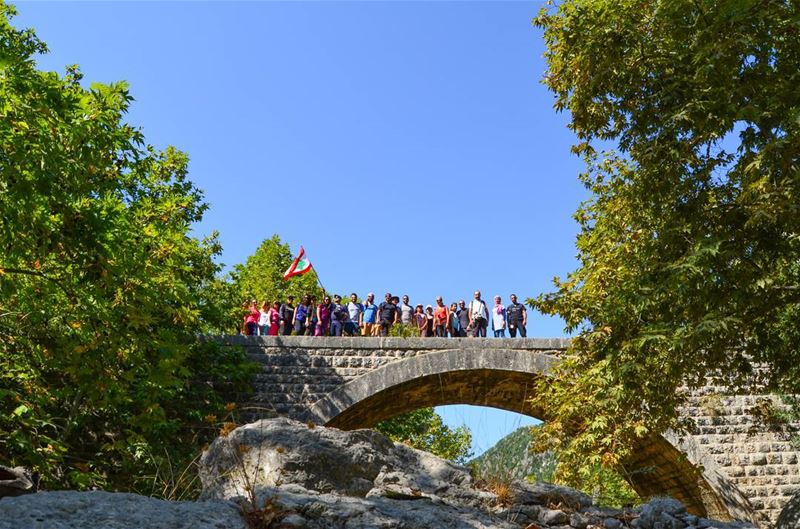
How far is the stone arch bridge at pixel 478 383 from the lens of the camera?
48.6ft

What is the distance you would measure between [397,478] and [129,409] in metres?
9.15

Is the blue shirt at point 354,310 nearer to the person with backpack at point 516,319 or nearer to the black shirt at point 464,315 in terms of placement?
the black shirt at point 464,315

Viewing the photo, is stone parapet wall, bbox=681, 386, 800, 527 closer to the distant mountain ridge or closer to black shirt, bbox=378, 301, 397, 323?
black shirt, bbox=378, 301, 397, 323

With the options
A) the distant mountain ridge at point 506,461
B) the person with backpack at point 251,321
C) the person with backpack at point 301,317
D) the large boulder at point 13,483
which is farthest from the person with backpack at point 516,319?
the large boulder at point 13,483

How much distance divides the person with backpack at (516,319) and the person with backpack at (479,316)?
513 millimetres

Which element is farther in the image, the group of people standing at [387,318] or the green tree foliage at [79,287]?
the group of people standing at [387,318]

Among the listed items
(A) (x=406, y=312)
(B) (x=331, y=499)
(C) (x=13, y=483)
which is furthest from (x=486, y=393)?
(C) (x=13, y=483)

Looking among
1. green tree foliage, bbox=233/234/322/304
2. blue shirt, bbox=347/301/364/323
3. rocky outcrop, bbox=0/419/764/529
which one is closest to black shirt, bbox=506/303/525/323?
blue shirt, bbox=347/301/364/323

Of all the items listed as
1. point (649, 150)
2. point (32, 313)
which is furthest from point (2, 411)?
point (649, 150)

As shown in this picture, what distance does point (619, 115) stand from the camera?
1005 cm

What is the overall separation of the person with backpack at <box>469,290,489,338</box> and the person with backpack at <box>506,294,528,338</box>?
51cm

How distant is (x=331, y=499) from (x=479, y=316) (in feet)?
41.9

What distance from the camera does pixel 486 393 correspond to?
17.0 meters

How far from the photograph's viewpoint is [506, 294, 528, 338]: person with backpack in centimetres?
1659
